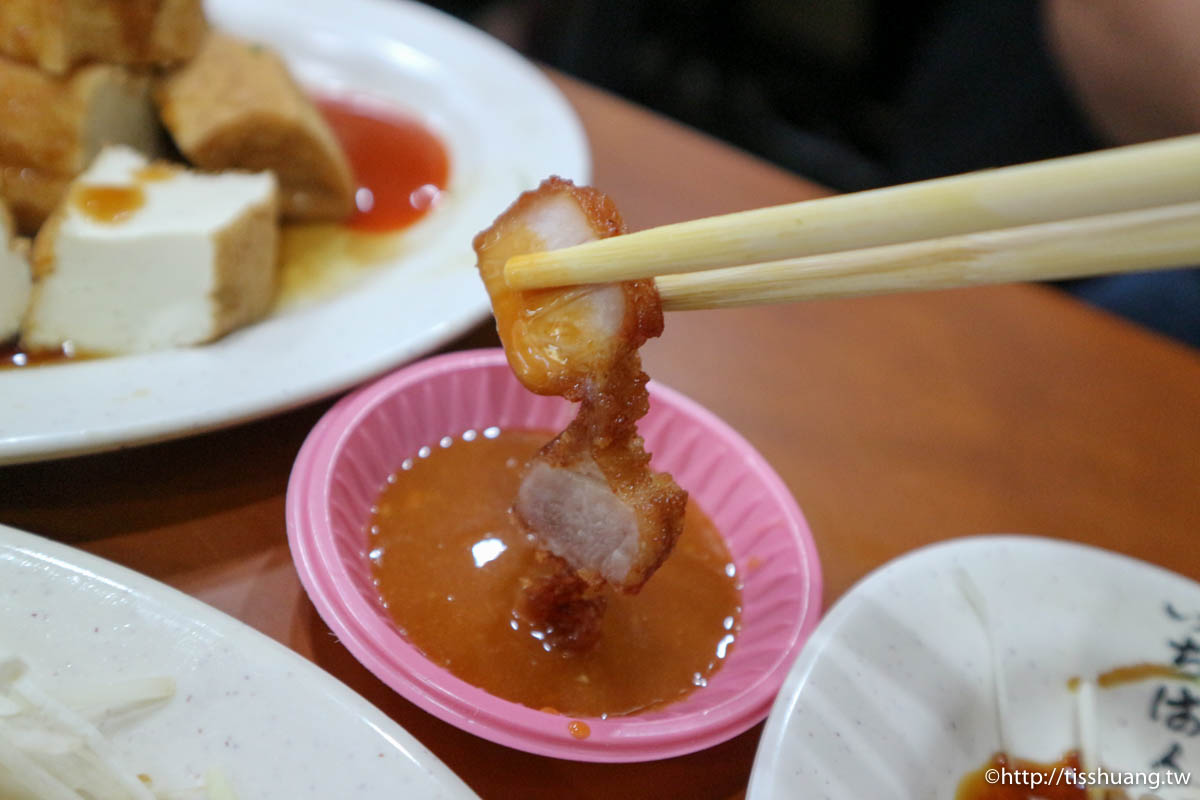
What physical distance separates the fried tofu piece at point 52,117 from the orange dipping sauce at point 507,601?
109 cm

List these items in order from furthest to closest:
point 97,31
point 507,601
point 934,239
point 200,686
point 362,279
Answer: point 362,279 → point 97,31 → point 507,601 → point 200,686 → point 934,239

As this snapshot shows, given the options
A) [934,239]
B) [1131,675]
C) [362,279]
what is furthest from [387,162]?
[1131,675]

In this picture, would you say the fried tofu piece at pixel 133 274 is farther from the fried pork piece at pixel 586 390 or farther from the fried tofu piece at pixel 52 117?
the fried pork piece at pixel 586 390

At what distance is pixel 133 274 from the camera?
1608 millimetres

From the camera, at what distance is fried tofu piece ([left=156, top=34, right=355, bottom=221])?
2010 millimetres

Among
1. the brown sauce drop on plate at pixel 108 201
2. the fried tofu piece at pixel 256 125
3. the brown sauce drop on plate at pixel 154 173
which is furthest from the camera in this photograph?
the fried tofu piece at pixel 256 125

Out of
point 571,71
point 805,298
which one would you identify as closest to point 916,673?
point 805,298

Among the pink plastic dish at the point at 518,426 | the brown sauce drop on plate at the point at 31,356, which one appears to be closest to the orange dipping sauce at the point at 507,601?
the pink plastic dish at the point at 518,426

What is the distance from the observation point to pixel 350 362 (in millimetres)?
1508

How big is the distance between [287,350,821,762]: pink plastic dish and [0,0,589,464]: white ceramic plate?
0.13m

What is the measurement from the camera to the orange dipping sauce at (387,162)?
7.49ft

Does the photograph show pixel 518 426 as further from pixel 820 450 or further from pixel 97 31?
pixel 97 31

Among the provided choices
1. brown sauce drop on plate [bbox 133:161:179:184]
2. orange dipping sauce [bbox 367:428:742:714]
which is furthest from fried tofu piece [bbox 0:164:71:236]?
orange dipping sauce [bbox 367:428:742:714]

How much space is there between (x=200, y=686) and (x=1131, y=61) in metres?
2.80
